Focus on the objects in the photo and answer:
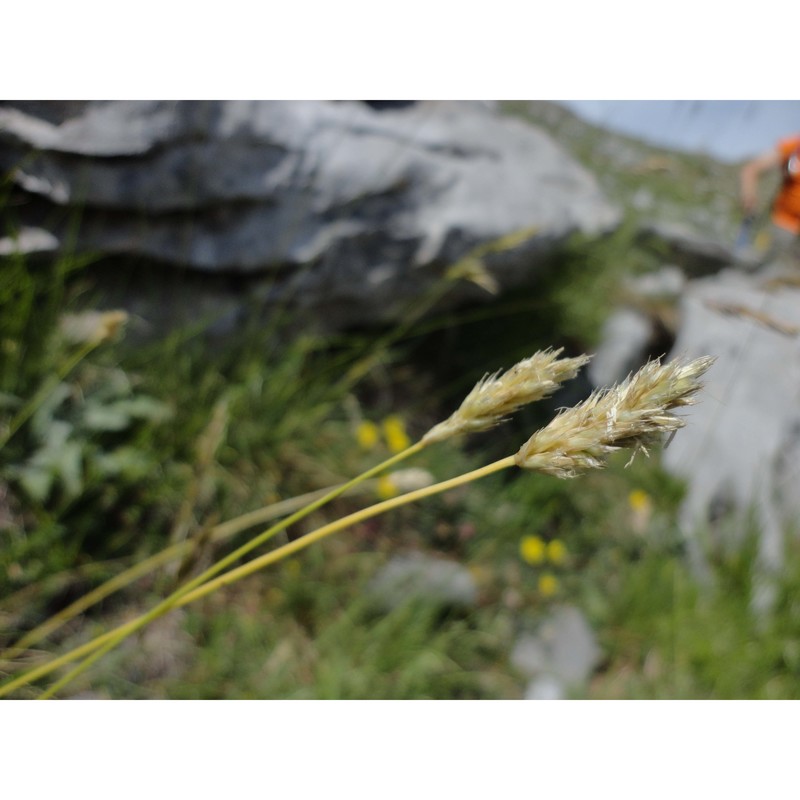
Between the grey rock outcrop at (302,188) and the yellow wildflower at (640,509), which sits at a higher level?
the grey rock outcrop at (302,188)

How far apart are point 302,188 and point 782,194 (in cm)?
131

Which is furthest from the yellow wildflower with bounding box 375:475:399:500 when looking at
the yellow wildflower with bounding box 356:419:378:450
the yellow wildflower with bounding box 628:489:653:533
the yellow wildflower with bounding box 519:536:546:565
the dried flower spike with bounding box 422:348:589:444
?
the dried flower spike with bounding box 422:348:589:444

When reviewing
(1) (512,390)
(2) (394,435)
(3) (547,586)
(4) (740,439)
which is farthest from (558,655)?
(1) (512,390)

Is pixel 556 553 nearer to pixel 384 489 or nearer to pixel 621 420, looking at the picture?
pixel 384 489

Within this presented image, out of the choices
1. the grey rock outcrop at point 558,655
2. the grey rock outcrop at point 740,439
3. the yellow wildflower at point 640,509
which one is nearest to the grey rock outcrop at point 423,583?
the grey rock outcrop at point 558,655

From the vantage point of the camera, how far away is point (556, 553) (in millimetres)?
1887

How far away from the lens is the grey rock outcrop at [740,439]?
193 cm

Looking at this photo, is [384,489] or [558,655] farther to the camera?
[558,655]

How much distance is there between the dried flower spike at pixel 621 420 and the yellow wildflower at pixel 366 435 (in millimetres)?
1383

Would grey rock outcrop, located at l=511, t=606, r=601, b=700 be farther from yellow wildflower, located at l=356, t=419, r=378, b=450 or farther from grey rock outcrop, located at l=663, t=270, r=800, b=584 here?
yellow wildflower, located at l=356, t=419, r=378, b=450

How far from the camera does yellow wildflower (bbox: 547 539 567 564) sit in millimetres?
1884

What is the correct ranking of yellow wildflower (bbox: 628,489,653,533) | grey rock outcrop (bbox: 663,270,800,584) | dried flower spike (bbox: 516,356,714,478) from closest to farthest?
dried flower spike (bbox: 516,356,714,478) < grey rock outcrop (bbox: 663,270,800,584) < yellow wildflower (bbox: 628,489,653,533)

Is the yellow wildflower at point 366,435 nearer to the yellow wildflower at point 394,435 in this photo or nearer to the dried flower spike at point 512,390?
the yellow wildflower at point 394,435

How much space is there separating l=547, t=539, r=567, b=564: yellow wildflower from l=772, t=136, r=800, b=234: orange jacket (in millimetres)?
1100
